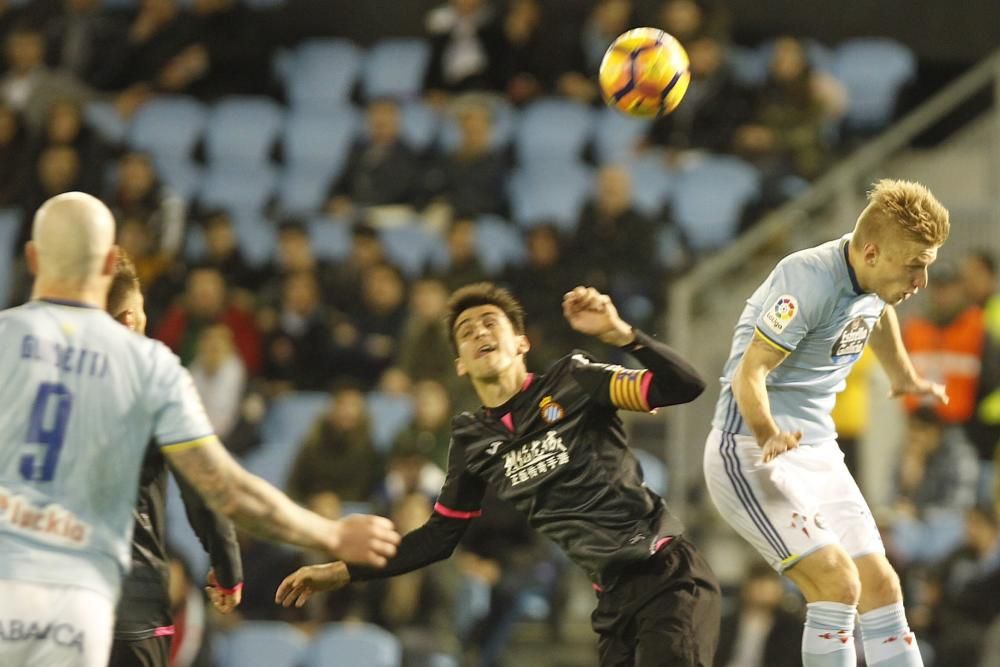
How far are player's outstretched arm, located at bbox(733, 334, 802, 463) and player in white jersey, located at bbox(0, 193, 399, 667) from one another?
1722 millimetres

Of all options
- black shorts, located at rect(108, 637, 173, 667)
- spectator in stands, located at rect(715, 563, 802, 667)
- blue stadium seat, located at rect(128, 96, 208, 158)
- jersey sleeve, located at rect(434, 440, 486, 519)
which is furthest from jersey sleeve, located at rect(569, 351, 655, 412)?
blue stadium seat, located at rect(128, 96, 208, 158)

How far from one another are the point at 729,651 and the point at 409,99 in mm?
7169

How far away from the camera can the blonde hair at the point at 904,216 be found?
5.90 metres

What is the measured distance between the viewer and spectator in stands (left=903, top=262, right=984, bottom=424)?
1098cm

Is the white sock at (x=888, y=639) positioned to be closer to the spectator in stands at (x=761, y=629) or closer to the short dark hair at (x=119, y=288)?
the short dark hair at (x=119, y=288)

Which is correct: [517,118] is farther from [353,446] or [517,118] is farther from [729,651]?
[729,651]

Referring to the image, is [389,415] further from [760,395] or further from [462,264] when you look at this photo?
[760,395]

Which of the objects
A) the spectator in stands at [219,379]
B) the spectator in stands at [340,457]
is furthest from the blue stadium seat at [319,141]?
the spectator in stands at [340,457]

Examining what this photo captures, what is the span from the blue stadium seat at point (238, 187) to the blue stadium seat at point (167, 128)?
1.44ft

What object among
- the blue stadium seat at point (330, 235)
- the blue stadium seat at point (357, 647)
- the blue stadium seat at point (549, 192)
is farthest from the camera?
the blue stadium seat at point (330, 235)

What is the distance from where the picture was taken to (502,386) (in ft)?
20.2

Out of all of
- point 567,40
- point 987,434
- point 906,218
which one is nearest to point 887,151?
point 987,434

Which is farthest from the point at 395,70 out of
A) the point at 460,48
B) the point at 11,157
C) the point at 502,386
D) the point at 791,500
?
the point at 791,500

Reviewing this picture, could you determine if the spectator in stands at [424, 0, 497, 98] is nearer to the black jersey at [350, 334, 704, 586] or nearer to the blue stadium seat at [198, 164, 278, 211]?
the blue stadium seat at [198, 164, 278, 211]
